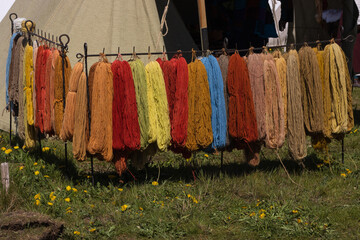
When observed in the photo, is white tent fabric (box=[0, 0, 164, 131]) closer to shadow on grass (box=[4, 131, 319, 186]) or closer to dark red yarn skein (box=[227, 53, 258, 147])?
shadow on grass (box=[4, 131, 319, 186])

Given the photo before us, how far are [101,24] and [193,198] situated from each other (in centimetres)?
333

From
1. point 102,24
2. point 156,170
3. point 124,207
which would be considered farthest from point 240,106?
point 102,24

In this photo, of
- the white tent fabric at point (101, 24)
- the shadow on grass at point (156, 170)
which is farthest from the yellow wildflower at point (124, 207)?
the white tent fabric at point (101, 24)

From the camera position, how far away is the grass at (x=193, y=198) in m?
4.19

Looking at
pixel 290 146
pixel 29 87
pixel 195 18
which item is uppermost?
pixel 195 18

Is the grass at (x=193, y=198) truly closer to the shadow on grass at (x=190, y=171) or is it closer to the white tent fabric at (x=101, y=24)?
the shadow on grass at (x=190, y=171)

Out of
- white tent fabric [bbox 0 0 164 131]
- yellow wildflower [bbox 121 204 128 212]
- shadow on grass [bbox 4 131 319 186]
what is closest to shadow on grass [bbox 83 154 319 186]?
shadow on grass [bbox 4 131 319 186]

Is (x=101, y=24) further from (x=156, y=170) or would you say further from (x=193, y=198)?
(x=193, y=198)

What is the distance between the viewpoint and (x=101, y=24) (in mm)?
6867

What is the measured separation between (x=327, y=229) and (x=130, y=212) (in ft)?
6.04

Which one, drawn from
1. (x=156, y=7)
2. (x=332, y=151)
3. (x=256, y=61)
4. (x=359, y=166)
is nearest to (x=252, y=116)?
(x=256, y=61)

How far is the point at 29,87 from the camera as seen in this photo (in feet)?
17.9

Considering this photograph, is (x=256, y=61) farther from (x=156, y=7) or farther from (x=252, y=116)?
(x=156, y=7)

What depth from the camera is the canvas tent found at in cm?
682
